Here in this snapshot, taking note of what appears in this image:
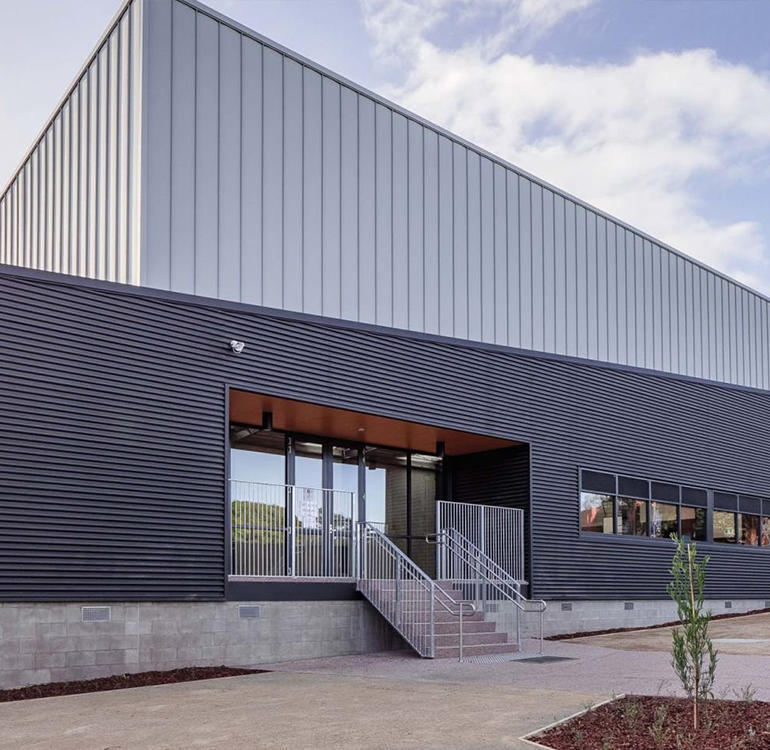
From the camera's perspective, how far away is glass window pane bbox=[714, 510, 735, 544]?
77.6 ft

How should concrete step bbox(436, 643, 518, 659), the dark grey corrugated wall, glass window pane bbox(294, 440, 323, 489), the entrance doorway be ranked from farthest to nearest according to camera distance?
glass window pane bbox(294, 440, 323, 489) < the entrance doorway < concrete step bbox(436, 643, 518, 659) < the dark grey corrugated wall

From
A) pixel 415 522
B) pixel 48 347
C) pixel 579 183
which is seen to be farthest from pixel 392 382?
pixel 579 183

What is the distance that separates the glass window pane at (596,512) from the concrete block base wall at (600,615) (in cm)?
145

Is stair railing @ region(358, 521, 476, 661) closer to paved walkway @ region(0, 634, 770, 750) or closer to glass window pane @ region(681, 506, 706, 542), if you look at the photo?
paved walkway @ region(0, 634, 770, 750)

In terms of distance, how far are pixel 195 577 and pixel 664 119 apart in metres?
17.9

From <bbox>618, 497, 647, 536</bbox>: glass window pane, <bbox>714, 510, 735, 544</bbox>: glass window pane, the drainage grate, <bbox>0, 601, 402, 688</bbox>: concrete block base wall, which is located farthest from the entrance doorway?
<bbox>714, 510, 735, 544</bbox>: glass window pane

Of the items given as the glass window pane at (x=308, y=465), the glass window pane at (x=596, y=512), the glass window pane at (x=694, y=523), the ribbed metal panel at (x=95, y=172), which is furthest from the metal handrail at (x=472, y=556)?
the ribbed metal panel at (x=95, y=172)

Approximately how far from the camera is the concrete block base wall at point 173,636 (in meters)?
12.4

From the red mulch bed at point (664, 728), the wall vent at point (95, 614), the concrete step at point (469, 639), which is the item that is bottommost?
the concrete step at point (469, 639)

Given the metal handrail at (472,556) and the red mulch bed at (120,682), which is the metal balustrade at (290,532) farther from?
the metal handrail at (472,556)

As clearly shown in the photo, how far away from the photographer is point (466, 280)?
19.6 metres

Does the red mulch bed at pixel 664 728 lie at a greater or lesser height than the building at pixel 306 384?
lesser

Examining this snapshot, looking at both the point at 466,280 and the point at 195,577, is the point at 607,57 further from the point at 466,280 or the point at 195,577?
the point at 195,577

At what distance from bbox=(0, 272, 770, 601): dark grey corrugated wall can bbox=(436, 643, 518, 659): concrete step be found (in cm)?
335
